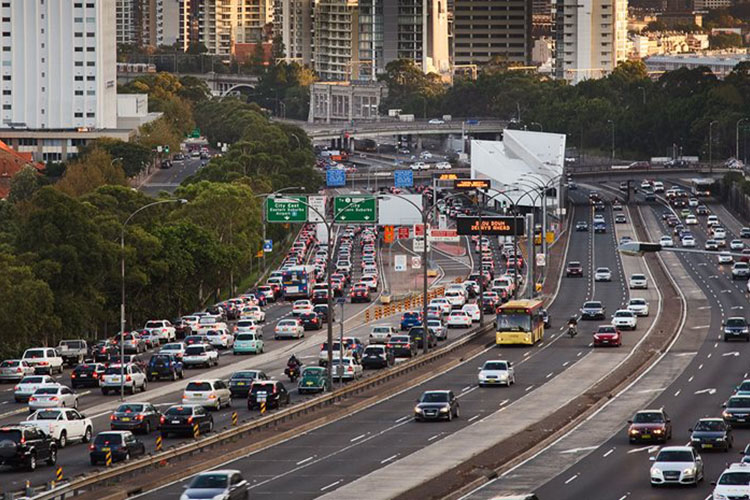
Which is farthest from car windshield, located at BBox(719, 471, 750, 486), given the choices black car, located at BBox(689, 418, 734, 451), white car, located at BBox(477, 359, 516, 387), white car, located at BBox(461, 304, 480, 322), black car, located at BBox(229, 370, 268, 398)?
white car, located at BBox(461, 304, 480, 322)

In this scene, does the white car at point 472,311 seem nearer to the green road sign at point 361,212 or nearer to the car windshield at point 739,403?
the green road sign at point 361,212

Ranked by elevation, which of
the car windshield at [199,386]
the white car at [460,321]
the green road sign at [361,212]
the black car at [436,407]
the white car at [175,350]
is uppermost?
the green road sign at [361,212]

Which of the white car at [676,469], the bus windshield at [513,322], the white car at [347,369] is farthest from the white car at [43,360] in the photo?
the white car at [676,469]

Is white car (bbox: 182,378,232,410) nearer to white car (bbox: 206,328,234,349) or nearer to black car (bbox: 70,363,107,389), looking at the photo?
black car (bbox: 70,363,107,389)

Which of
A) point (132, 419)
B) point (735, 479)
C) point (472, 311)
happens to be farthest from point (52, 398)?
point (472, 311)

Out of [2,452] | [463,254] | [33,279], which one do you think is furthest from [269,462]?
[463,254]
